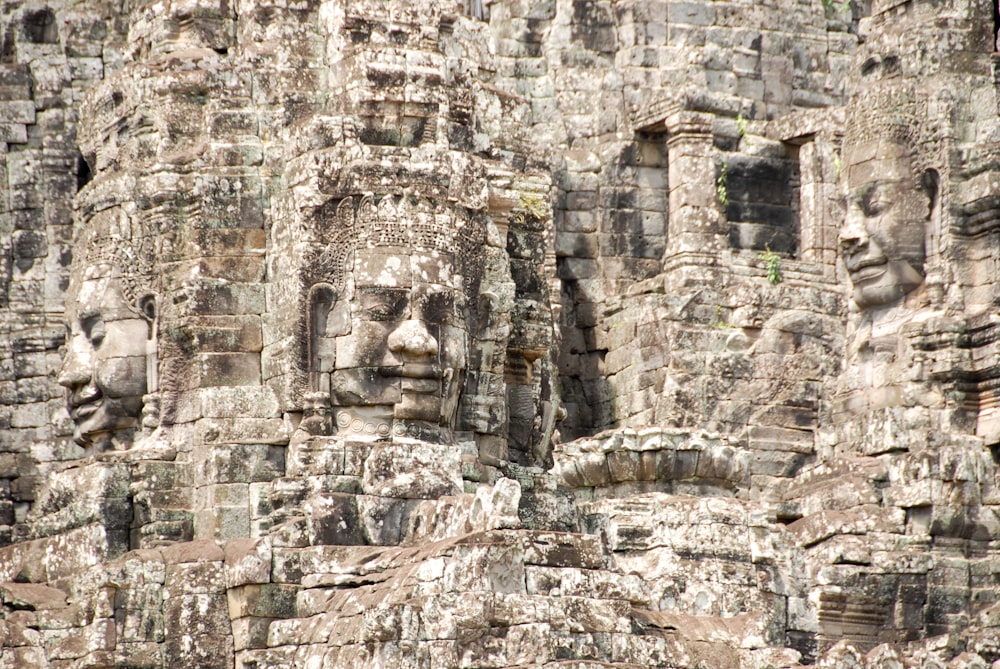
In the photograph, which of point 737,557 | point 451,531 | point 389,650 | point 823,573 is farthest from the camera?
point 823,573

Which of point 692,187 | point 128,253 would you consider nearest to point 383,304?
point 128,253

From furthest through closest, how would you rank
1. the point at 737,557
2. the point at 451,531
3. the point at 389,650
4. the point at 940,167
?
1. the point at 940,167
2. the point at 737,557
3. the point at 451,531
4. the point at 389,650

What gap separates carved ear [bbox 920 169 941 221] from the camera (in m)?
35.7

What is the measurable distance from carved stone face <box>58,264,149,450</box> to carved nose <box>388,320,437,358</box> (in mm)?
2920

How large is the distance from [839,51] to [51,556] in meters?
14.9

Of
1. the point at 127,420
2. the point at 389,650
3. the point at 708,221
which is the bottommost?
the point at 389,650

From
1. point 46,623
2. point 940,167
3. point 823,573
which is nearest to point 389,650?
point 46,623

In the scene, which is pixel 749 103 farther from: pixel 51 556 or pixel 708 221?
pixel 51 556

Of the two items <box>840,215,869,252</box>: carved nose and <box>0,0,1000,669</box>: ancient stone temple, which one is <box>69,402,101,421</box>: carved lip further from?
<box>840,215,869,252</box>: carved nose

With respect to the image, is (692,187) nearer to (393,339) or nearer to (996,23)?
(996,23)

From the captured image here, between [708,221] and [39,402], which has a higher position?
[708,221]

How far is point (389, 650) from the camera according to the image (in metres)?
25.2

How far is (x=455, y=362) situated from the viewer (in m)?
29.2

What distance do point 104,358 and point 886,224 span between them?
33.1 ft
